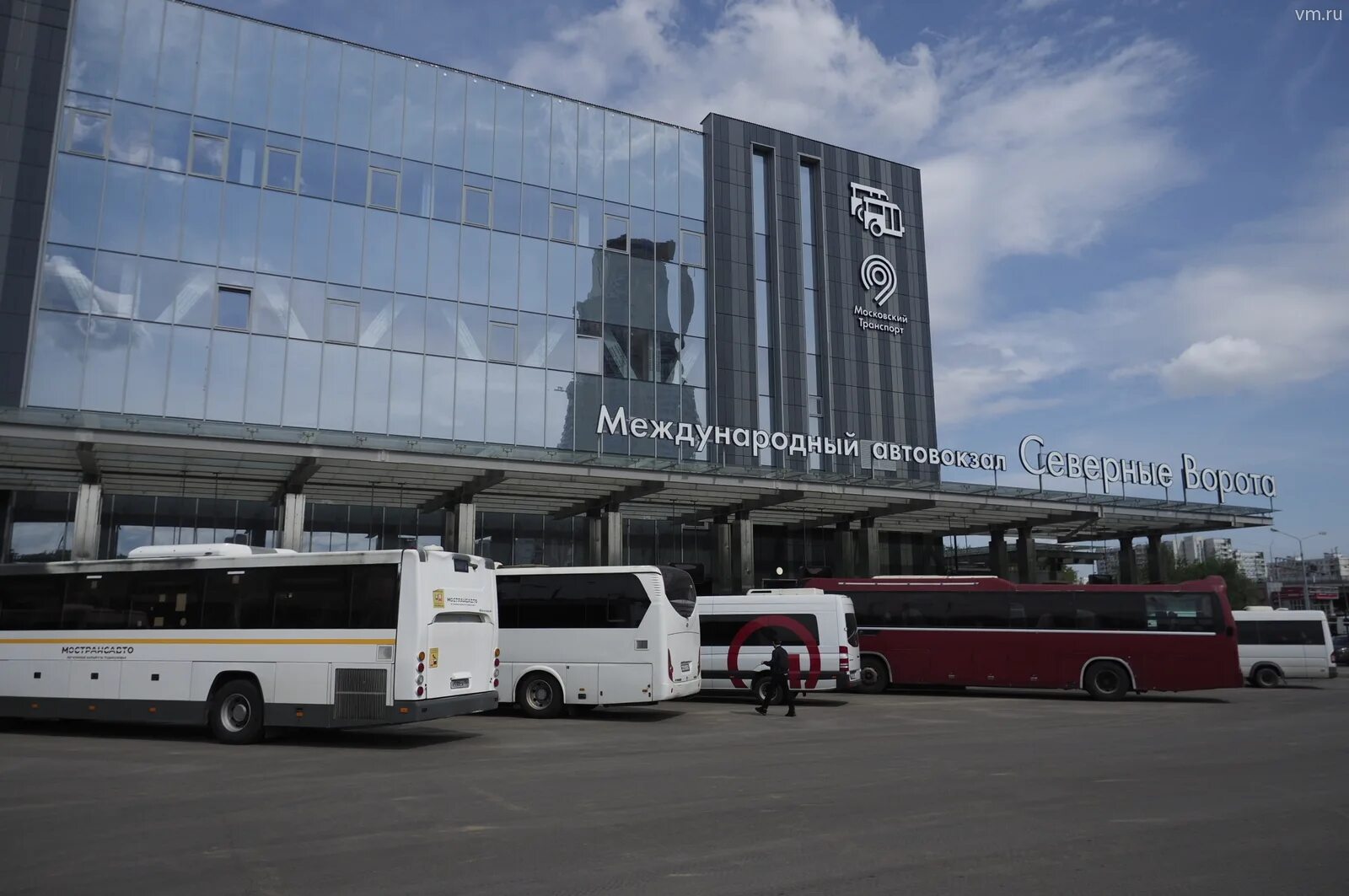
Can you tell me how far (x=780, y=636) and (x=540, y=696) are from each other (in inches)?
256

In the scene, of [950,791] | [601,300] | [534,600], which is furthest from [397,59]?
[950,791]

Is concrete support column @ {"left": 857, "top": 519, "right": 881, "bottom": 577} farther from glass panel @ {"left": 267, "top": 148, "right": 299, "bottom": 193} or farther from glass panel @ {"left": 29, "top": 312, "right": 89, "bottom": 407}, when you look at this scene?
glass panel @ {"left": 29, "top": 312, "right": 89, "bottom": 407}

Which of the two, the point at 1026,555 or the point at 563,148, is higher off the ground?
the point at 563,148

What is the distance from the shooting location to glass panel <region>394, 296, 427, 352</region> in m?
36.0

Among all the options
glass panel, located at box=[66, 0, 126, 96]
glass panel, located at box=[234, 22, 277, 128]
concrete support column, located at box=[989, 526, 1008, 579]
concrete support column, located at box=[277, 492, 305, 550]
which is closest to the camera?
concrete support column, located at box=[277, 492, 305, 550]

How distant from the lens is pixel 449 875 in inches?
283

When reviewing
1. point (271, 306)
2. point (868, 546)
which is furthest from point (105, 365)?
point (868, 546)

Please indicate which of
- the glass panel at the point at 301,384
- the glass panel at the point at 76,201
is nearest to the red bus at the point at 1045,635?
the glass panel at the point at 301,384

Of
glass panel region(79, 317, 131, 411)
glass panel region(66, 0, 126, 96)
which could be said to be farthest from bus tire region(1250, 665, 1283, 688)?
glass panel region(66, 0, 126, 96)

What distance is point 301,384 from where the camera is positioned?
3400cm

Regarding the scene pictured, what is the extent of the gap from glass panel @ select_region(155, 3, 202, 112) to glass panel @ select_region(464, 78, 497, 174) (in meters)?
9.70

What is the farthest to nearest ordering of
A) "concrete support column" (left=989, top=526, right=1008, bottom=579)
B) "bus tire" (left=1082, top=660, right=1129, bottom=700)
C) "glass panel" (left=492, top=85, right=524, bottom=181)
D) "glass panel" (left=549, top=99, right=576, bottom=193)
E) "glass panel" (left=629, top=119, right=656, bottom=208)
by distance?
"concrete support column" (left=989, top=526, right=1008, bottom=579) → "glass panel" (left=629, top=119, right=656, bottom=208) → "glass panel" (left=549, top=99, right=576, bottom=193) → "glass panel" (left=492, top=85, right=524, bottom=181) → "bus tire" (left=1082, top=660, right=1129, bottom=700)

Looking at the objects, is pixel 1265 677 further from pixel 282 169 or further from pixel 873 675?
pixel 282 169

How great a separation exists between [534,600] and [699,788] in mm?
10563
